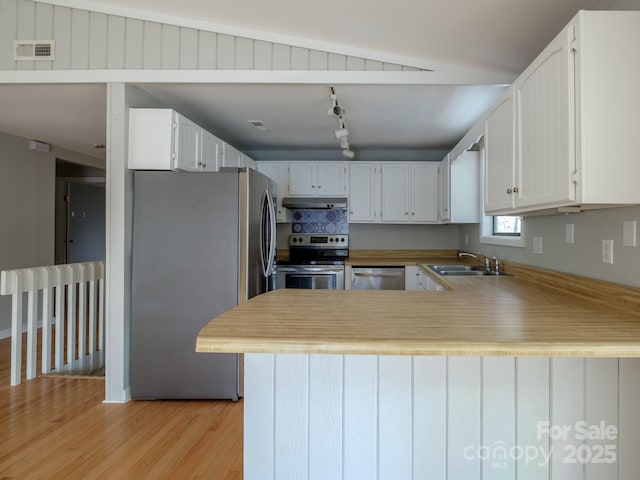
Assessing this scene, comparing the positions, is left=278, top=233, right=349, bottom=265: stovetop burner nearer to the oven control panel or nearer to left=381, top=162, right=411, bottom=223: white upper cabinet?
the oven control panel

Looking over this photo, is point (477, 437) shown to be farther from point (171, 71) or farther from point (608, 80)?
point (171, 71)

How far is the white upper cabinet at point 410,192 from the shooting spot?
4840 millimetres

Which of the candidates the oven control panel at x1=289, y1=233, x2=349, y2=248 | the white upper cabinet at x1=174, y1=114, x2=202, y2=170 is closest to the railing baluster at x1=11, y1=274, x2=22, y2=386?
the white upper cabinet at x1=174, y1=114, x2=202, y2=170

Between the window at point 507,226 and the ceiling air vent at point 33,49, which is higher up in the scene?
the ceiling air vent at point 33,49

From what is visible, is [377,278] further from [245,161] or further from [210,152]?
[210,152]

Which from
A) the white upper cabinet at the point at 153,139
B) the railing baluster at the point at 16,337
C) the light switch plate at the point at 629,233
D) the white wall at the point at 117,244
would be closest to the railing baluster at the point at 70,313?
the railing baluster at the point at 16,337

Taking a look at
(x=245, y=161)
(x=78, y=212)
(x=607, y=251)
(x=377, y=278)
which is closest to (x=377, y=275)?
(x=377, y=278)

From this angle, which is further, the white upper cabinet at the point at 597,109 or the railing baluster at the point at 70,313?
the railing baluster at the point at 70,313

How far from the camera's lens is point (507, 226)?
135 inches

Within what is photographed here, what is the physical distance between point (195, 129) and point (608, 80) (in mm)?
2745

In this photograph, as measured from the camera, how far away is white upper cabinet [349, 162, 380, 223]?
16.0 ft

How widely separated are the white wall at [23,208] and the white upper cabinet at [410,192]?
4318mm

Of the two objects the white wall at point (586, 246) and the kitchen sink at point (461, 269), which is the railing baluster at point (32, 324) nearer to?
the kitchen sink at point (461, 269)

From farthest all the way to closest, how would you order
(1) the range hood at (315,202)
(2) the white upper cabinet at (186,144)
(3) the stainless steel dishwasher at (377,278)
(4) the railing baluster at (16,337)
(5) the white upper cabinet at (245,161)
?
(1) the range hood at (315,202)
(3) the stainless steel dishwasher at (377,278)
(5) the white upper cabinet at (245,161)
(4) the railing baluster at (16,337)
(2) the white upper cabinet at (186,144)
